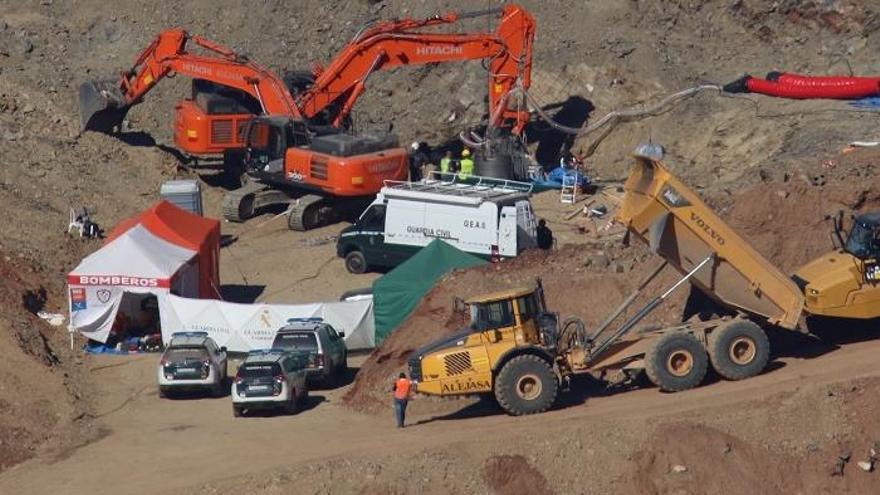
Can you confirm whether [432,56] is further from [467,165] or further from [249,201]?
[249,201]

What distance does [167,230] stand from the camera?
36.7 m

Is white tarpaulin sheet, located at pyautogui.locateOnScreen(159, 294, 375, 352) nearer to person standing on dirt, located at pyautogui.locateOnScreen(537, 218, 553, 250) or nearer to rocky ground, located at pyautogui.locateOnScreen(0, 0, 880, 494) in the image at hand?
rocky ground, located at pyautogui.locateOnScreen(0, 0, 880, 494)

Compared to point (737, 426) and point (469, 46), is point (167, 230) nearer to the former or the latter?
point (469, 46)

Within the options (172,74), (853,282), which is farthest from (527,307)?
(172,74)

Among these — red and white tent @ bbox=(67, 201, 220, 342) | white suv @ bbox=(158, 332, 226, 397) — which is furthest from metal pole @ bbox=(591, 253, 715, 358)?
red and white tent @ bbox=(67, 201, 220, 342)

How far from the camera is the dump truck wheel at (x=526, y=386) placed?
87.7ft

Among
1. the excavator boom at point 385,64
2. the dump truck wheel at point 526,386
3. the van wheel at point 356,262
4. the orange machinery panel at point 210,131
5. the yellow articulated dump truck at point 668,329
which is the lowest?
the dump truck wheel at point 526,386

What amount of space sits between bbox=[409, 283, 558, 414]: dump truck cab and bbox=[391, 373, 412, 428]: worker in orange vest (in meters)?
0.20

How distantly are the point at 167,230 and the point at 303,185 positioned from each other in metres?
7.10

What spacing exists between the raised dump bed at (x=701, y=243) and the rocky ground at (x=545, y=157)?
1.51 meters

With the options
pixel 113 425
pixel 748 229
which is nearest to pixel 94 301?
pixel 113 425

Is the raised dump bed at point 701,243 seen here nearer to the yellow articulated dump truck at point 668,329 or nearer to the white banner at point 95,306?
the yellow articulated dump truck at point 668,329

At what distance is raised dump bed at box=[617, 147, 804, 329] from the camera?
26.9 metres

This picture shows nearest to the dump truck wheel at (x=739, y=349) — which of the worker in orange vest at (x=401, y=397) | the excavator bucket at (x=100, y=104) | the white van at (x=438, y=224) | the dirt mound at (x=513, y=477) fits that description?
the dirt mound at (x=513, y=477)
